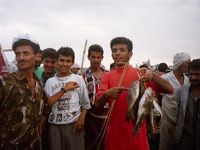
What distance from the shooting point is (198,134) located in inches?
185

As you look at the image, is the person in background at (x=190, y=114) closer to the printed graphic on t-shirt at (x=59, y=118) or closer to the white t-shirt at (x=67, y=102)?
the white t-shirt at (x=67, y=102)

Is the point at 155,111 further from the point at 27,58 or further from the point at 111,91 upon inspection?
the point at 27,58

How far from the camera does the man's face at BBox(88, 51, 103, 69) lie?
18.0 feet

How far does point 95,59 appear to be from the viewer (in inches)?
216

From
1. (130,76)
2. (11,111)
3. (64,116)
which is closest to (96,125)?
(64,116)

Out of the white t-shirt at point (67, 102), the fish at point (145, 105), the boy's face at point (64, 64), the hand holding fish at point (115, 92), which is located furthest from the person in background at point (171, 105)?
the fish at point (145, 105)

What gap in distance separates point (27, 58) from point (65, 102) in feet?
3.55

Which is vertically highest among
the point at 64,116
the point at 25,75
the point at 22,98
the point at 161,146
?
the point at 25,75

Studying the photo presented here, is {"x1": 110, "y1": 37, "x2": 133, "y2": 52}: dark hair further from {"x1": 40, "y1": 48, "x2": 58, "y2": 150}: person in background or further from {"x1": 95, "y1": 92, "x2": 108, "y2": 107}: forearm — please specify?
{"x1": 40, "y1": 48, "x2": 58, "y2": 150}: person in background

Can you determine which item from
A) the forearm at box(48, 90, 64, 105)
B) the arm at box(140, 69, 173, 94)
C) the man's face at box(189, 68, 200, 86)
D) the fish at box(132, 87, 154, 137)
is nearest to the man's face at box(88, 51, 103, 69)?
the forearm at box(48, 90, 64, 105)

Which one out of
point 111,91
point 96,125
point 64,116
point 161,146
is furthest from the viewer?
point 161,146

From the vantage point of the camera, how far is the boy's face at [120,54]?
392 centimetres

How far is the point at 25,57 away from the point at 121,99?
3.89ft

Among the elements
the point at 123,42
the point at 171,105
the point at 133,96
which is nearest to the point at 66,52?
the point at 123,42
